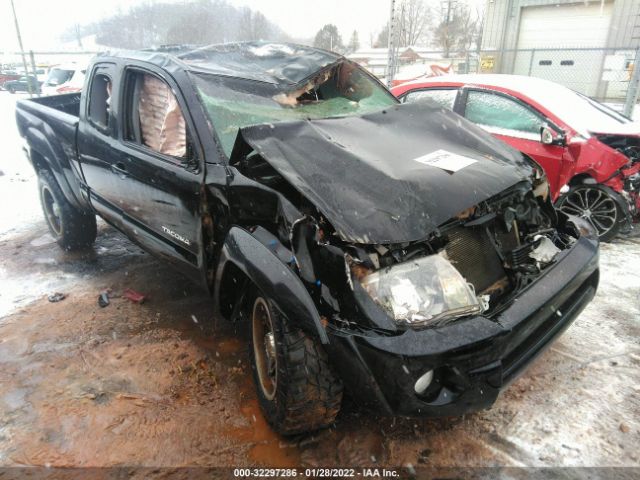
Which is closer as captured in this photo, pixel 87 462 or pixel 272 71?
pixel 87 462

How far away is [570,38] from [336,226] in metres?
20.5

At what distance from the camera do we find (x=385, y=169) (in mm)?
2418

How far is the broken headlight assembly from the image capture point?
6.40 feet

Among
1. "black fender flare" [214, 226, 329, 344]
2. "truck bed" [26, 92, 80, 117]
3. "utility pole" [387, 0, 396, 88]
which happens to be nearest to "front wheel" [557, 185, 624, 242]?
"black fender flare" [214, 226, 329, 344]

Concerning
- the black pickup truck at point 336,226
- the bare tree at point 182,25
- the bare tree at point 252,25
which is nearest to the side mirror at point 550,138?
the black pickup truck at point 336,226

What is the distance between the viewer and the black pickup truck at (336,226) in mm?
1911

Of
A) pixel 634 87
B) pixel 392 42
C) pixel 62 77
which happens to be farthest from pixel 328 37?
pixel 634 87

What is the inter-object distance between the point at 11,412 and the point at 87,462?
0.69 m

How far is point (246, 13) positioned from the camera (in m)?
45.9

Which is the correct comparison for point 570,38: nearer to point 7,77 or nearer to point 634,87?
point 634,87

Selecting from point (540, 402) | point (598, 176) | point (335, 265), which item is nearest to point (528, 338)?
point (540, 402)

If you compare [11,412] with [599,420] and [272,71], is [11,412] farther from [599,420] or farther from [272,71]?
[599,420]

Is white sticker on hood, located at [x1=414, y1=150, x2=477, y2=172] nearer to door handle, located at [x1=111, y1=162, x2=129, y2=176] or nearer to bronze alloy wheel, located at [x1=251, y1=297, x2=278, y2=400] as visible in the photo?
bronze alloy wheel, located at [x1=251, y1=297, x2=278, y2=400]

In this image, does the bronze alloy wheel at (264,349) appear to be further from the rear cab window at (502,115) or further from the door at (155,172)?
the rear cab window at (502,115)
